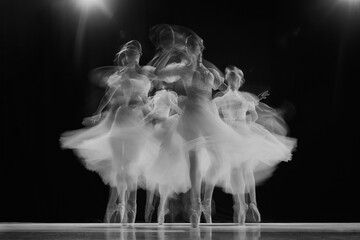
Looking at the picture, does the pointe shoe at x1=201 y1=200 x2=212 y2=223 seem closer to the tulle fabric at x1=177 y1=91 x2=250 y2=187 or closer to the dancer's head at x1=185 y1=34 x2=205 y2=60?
the tulle fabric at x1=177 y1=91 x2=250 y2=187

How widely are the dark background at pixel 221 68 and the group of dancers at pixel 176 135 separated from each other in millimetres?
1228

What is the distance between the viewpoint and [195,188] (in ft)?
10.7

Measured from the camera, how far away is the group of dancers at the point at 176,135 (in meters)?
3.44

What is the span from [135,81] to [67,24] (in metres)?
2.63

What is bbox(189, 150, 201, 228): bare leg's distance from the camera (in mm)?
3139

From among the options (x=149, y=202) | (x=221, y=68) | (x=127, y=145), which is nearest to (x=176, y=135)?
(x=127, y=145)

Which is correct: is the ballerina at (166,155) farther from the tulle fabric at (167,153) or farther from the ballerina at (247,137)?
the ballerina at (247,137)

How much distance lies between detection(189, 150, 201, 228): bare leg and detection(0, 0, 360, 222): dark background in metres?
2.68

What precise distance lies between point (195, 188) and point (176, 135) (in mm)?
534

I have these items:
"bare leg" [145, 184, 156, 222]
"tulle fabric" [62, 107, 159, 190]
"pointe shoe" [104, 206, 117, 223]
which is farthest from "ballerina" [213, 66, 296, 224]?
"pointe shoe" [104, 206, 117, 223]

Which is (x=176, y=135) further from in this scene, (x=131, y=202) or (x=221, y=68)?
(x=221, y=68)

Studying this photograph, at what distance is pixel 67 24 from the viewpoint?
6250 mm

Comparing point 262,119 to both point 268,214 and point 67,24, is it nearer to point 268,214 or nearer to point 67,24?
point 268,214

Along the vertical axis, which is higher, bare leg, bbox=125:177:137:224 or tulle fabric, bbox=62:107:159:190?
tulle fabric, bbox=62:107:159:190
